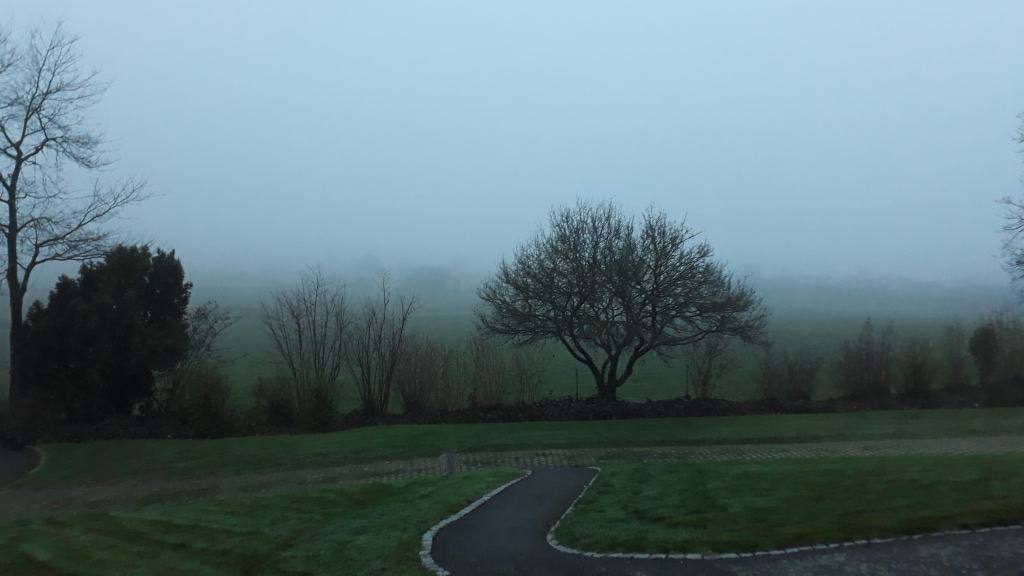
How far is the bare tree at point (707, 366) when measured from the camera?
24.9 meters

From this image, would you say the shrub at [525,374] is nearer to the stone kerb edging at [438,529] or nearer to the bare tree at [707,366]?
the bare tree at [707,366]

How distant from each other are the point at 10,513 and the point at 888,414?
2134cm

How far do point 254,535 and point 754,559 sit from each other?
634cm

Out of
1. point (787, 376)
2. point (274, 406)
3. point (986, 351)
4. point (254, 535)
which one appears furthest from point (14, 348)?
point (986, 351)

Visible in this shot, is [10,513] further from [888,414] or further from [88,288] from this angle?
[888,414]

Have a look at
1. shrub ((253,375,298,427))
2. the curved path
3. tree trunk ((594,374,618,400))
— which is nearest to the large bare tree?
tree trunk ((594,374,618,400))

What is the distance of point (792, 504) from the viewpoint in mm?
9391

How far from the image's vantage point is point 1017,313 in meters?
25.9

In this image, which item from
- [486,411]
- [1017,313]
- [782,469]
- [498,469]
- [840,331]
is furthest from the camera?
[840,331]

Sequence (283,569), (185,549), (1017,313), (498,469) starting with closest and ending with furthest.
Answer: (283,569)
(185,549)
(498,469)
(1017,313)

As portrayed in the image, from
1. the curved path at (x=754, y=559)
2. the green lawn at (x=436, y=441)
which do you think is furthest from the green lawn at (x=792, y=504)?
the green lawn at (x=436, y=441)

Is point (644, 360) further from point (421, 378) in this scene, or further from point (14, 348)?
point (14, 348)

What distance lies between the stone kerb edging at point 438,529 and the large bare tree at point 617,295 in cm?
1024

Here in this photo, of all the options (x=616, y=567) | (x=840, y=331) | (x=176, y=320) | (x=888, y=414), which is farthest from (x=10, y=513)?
(x=840, y=331)
